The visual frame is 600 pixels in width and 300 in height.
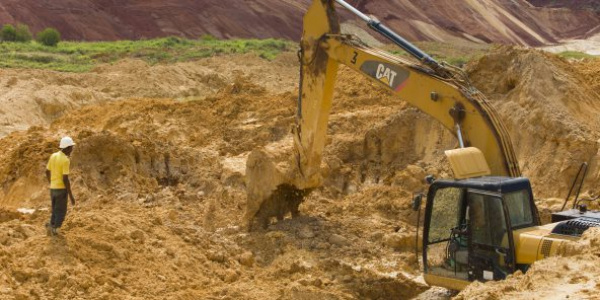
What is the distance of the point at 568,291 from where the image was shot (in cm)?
706

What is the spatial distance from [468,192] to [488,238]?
49 cm

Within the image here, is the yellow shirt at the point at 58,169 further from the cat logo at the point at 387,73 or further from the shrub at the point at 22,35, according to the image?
the shrub at the point at 22,35

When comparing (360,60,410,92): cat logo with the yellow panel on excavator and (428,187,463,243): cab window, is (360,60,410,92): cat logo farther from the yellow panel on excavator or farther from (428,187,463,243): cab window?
(428,187,463,243): cab window

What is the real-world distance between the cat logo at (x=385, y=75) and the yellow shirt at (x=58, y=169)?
393 centimetres

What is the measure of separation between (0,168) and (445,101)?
8855mm

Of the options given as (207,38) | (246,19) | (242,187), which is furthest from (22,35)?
(242,187)

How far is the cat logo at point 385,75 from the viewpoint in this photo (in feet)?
36.6

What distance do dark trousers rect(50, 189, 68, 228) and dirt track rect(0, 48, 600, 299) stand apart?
208 mm

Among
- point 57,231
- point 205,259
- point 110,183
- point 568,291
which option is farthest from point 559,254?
point 110,183

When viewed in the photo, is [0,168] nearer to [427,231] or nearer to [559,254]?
[427,231]

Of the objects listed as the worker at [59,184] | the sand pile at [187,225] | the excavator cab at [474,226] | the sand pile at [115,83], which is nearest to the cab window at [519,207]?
the excavator cab at [474,226]

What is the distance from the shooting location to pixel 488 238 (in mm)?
8844

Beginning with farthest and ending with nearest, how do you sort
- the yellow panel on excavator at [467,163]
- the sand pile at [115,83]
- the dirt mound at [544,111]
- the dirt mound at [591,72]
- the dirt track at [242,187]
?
the sand pile at [115,83] < the dirt mound at [591,72] < the dirt mound at [544,111] < the dirt track at [242,187] < the yellow panel on excavator at [467,163]

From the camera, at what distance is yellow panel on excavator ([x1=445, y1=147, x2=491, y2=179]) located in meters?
9.41
